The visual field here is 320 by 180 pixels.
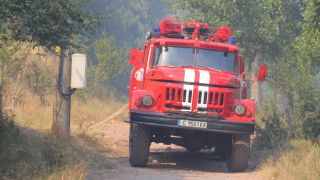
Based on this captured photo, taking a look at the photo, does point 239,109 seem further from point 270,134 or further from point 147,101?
point 270,134

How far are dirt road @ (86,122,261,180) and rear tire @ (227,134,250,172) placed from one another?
0.18 meters

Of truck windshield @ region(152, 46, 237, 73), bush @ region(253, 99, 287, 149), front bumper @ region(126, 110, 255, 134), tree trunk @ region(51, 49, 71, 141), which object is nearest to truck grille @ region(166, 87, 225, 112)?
front bumper @ region(126, 110, 255, 134)

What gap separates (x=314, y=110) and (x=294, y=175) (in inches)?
191

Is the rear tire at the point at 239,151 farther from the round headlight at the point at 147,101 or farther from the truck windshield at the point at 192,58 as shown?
the round headlight at the point at 147,101

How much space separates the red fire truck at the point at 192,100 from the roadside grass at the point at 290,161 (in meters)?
0.65

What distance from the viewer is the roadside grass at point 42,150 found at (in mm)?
7531

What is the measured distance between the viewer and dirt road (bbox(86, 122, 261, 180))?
9008mm

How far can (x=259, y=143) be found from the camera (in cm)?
1301

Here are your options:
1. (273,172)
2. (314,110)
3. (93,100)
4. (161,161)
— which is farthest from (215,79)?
(93,100)

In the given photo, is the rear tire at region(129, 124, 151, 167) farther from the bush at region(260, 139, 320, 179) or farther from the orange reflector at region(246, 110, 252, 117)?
the bush at region(260, 139, 320, 179)

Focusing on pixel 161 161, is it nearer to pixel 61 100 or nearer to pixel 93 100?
→ pixel 61 100

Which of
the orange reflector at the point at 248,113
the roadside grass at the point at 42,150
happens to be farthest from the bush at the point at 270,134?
the roadside grass at the point at 42,150

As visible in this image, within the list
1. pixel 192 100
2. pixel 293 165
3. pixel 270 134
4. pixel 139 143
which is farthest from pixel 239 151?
pixel 270 134

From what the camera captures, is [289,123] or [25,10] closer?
[25,10]
